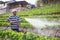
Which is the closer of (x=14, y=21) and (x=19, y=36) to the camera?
(x=19, y=36)

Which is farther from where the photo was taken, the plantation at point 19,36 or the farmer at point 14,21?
the farmer at point 14,21

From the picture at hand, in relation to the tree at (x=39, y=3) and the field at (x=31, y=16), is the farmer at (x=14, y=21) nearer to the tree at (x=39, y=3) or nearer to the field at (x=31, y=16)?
the field at (x=31, y=16)

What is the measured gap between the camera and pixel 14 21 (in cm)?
368

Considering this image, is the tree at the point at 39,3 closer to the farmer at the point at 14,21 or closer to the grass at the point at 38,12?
the grass at the point at 38,12

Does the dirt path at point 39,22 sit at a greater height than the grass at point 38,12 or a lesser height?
lesser

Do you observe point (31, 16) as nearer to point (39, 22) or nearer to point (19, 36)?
point (39, 22)

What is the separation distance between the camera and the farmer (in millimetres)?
3633

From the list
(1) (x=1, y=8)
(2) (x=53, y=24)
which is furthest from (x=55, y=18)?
(1) (x=1, y=8)

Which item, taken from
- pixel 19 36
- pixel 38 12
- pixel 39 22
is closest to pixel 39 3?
pixel 38 12

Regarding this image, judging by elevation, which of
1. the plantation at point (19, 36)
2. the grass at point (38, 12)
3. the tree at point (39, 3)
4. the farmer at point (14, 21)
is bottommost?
the plantation at point (19, 36)

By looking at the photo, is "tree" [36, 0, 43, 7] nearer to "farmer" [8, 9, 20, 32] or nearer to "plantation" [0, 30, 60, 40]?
"farmer" [8, 9, 20, 32]

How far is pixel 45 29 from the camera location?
11.3 ft

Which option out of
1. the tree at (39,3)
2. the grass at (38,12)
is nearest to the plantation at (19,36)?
the grass at (38,12)

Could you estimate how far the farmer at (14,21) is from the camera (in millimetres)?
3633
